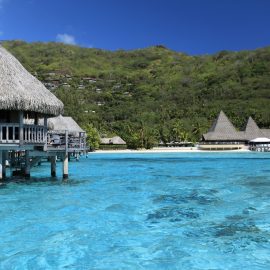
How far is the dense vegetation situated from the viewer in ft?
284

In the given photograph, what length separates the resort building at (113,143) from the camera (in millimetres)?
62097

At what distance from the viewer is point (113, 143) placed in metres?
68.4

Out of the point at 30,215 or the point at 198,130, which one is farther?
the point at 198,130

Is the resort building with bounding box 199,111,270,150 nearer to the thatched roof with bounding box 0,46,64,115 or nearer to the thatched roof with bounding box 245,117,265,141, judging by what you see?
the thatched roof with bounding box 245,117,265,141

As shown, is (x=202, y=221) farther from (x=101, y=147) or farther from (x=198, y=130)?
(x=198, y=130)

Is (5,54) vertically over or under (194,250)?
over

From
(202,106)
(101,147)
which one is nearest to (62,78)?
(202,106)

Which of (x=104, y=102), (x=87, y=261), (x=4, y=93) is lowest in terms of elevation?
(x=87, y=261)

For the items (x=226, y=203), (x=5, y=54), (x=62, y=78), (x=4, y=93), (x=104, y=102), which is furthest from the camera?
(x=62, y=78)

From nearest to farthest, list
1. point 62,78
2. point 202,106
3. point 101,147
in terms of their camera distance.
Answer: point 101,147 → point 202,106 → point 62,78

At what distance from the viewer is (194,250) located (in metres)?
7.46

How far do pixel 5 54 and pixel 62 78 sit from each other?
125599mm

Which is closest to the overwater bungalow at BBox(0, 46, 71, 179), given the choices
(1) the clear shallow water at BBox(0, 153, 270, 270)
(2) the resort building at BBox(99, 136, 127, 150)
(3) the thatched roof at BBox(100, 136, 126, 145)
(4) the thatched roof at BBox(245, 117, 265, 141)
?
(1) the clear shallow water at BBox(0, 153, 270, 270)

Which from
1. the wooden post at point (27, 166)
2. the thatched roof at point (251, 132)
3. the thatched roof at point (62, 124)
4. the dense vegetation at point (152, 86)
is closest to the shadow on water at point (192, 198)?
the wooden post at point (27, 166)
